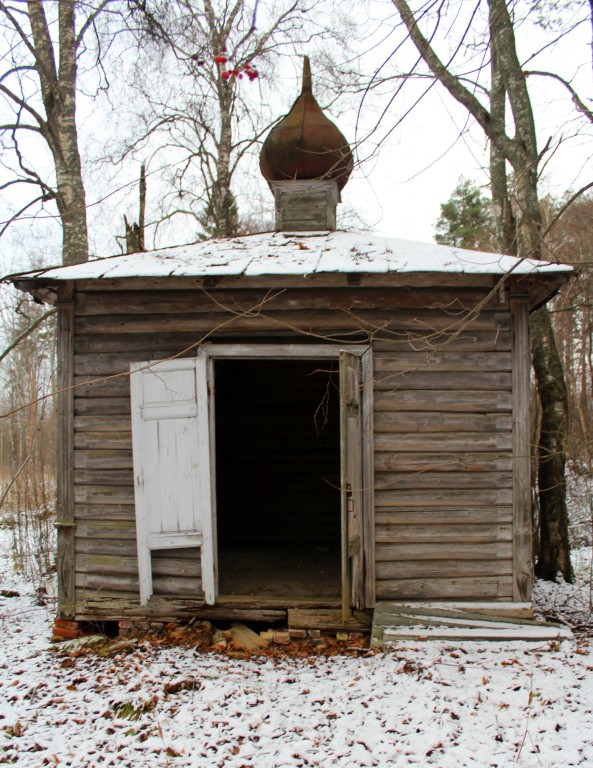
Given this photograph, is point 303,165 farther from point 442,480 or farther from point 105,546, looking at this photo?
point 105,546

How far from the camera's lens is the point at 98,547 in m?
5.45

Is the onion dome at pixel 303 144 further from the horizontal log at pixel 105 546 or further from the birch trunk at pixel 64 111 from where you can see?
the horizontal log at pixel 105 546

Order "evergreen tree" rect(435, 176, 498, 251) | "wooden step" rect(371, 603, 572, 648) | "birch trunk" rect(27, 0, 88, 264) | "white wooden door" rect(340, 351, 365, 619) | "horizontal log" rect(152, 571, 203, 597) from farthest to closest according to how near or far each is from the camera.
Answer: "evergreen tree" rect(435, 176, 498, 251) → "birch trunk" rect(27, 0, 88, 264) → "horizontal log" rect(152, 571, 203, 597) → "white wooden door" rect(340, 351, 365, 619) → "wooden step" rect(371, 603, 572, 648)

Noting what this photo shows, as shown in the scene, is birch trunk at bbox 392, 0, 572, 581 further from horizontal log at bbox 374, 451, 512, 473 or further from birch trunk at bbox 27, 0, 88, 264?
birch trunk at bbox 27, 0, 88, 264

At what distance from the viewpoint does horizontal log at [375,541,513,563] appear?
17.1ft

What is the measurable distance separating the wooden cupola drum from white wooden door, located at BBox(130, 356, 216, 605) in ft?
9.35

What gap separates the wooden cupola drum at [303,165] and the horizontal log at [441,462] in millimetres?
3247

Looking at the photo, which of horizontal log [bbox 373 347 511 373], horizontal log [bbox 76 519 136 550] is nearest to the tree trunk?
horizontal log [bbox 373 347 511 373]

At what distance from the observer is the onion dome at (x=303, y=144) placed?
7066 mm

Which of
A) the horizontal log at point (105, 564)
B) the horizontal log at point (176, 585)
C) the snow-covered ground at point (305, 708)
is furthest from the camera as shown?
the horizontal log at point (105, 564)

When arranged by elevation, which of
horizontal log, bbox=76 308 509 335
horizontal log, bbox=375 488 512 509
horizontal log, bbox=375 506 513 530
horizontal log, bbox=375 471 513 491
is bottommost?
horizontal log, bbox=375 506 513 530

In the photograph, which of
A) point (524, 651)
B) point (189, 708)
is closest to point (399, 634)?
point (524, 651)

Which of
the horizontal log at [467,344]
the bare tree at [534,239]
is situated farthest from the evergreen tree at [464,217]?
the horizontal log at [467,344]

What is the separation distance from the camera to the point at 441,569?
5.20m
